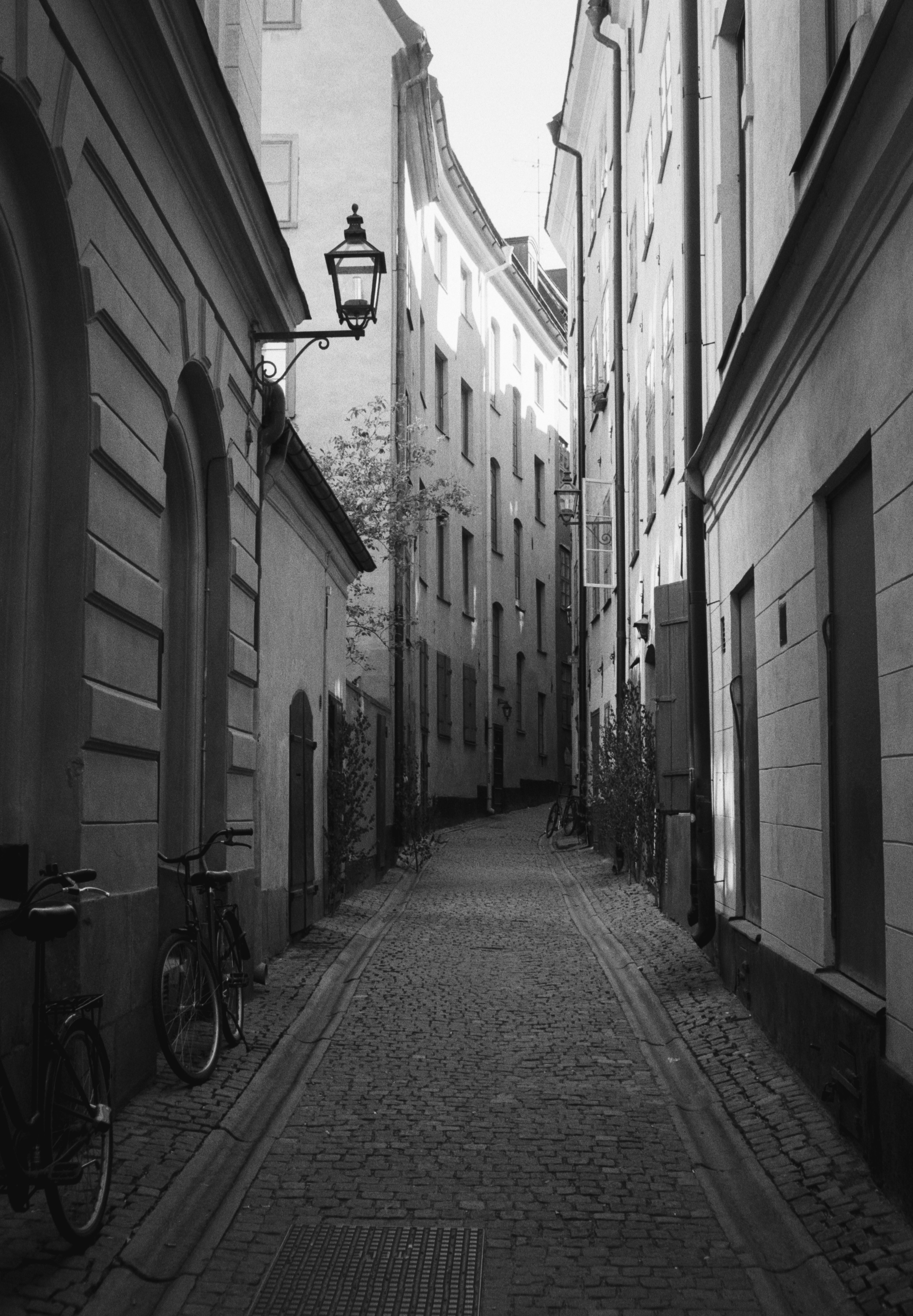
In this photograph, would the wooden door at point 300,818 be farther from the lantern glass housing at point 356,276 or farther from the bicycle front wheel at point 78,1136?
the bicycle front wheel at point 78,1136

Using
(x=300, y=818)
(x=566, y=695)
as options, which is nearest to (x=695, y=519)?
(x=300, y=818)

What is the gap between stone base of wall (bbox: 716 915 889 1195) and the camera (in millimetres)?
5082

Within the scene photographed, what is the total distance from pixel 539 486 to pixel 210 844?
30423 millimetres

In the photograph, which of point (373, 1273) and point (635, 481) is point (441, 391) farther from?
point (373, 1273)

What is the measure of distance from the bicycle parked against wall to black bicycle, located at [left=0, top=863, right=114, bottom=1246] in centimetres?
1881

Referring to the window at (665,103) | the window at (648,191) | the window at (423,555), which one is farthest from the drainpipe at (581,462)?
the window at (665,103)

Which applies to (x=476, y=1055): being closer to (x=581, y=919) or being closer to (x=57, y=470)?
(x=57, y=470)

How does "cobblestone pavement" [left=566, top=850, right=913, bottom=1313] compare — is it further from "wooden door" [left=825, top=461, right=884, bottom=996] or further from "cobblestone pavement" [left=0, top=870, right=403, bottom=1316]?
"cobblestone pavement" [left=0, top=870, right=403, bottom=1316]

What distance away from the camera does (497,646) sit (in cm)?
3344

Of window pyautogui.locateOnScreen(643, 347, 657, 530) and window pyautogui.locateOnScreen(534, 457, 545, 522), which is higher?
window pyautogui.locateOnScreen(534, 457, 545, 522)

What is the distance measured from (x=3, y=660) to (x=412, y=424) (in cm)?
1558

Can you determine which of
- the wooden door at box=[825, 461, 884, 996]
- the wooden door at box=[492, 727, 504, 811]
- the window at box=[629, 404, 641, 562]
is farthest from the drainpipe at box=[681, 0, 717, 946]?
the wooden door at box=[492, 727, 504, 811]

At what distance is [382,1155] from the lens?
5.95 meters

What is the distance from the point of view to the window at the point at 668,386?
47.6ft
